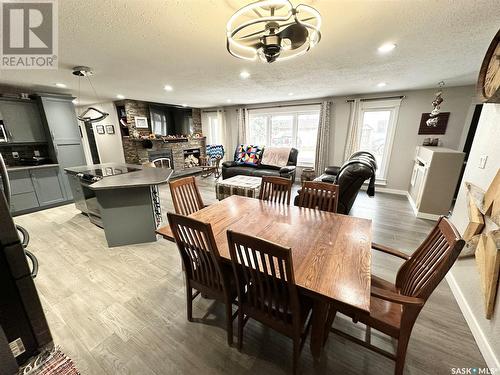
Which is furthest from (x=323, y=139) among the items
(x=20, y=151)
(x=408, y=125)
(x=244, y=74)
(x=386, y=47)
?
(x=20, y=151)

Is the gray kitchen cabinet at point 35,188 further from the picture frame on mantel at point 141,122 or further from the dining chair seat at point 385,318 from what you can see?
the dining chair seat at point 385,318

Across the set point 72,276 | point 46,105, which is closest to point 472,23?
point 72,276

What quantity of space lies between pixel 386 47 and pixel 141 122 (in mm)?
5712

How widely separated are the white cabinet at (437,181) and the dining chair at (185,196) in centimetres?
364

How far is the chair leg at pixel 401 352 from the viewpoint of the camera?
3.34ft

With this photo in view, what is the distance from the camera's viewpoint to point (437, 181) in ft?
10.2

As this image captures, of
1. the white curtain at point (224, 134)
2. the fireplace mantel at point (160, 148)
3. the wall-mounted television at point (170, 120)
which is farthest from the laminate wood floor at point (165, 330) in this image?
the white curtain at point (224, 134)

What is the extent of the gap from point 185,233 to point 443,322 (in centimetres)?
213

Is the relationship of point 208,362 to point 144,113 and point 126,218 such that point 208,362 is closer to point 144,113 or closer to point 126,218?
point 126,218

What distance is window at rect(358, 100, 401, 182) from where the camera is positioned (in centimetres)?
444

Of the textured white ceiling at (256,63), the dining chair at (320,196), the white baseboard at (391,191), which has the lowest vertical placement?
the white baseboard at (391,191)

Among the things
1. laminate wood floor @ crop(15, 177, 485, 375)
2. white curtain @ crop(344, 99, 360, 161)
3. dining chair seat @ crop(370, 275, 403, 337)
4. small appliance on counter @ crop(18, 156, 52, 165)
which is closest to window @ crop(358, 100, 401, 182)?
white curtain @ crop(344, 99, 360, 161)

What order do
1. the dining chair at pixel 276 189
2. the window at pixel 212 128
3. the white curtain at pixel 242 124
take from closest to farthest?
the dining chair at pixel 276 189
the white curtain at pixel 242 124
the window at pixel 212 128

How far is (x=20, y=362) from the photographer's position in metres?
0.77
